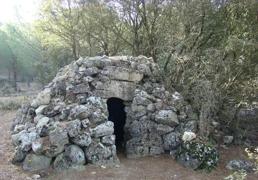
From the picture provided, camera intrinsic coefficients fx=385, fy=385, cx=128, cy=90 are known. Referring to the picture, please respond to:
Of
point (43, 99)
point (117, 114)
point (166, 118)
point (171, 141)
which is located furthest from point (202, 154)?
point (43, 99)

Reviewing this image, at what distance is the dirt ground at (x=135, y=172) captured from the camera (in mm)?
11172

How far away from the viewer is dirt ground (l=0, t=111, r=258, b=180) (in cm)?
1117

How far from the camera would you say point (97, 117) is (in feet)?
41.5

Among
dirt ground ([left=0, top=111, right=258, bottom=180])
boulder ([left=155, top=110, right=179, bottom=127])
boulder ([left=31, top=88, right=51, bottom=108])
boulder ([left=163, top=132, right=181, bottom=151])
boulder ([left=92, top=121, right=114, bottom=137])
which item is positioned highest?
boulder ([left=31, top=88, right=51, bottom=108])

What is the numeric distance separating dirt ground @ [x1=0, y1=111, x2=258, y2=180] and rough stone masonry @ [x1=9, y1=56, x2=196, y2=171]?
0.32 meters

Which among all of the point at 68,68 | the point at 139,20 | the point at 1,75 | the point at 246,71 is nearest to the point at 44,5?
the point at 139,20

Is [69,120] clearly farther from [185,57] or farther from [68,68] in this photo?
[185,57]

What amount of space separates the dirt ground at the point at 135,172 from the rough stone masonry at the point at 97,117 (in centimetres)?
32

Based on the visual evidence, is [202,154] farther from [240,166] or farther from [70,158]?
[70,158]

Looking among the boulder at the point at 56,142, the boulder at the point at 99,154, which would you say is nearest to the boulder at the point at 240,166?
the boulder at the point at 99,154

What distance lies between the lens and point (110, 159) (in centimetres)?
1218

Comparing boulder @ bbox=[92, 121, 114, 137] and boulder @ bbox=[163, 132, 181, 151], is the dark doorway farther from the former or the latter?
boulder @ bbox=[92, 121, 114, 137]

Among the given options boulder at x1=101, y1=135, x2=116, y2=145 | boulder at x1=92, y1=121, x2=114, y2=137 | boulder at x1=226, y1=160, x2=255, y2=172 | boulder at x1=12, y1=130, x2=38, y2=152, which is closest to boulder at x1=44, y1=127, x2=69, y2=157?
Answer: boulder at x1=12, y1=130, x2=38, y2=152

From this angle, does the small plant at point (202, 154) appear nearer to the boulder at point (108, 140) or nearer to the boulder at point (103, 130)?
the boulder at point (108, 140)
